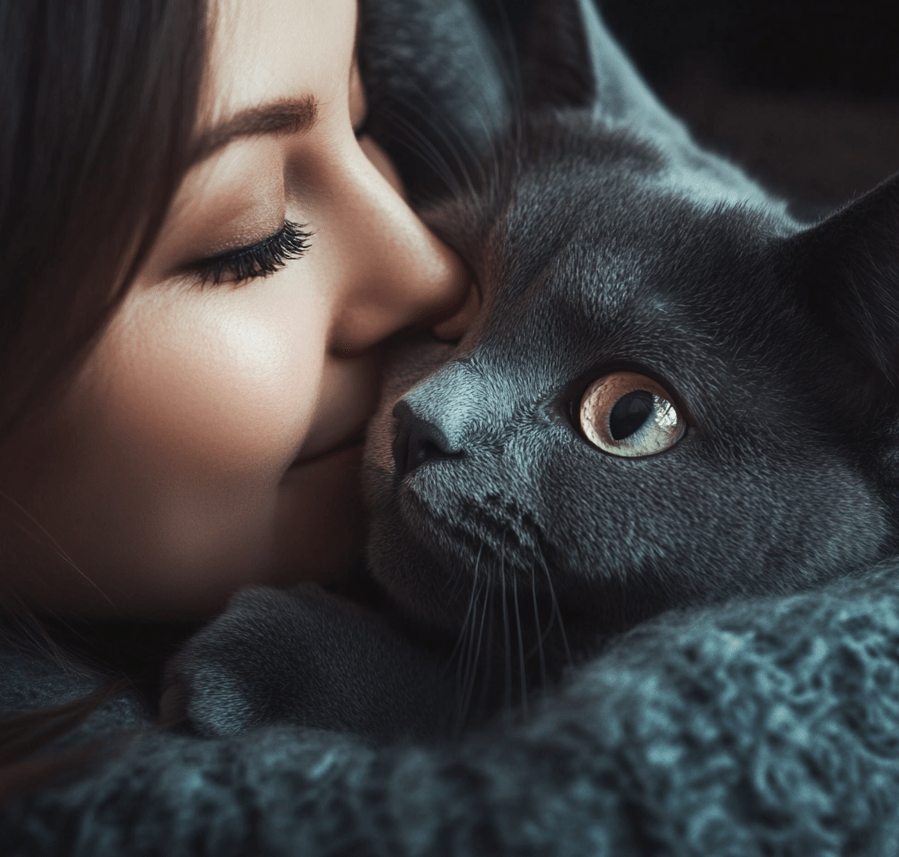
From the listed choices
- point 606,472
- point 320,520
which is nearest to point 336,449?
point 320,520

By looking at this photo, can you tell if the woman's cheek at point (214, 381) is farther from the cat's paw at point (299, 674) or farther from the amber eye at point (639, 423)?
the amber eye at point (639, 423)

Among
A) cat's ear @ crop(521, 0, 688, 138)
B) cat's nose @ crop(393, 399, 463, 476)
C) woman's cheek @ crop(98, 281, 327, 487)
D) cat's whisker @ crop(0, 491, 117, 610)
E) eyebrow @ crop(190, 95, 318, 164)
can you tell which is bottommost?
cat's nose @ crop(393, 399, 463, 476)

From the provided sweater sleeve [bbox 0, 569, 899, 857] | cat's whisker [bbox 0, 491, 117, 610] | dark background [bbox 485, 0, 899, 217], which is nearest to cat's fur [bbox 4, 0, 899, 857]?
sweater sleeve [bbox 0, 569, 899, 857]

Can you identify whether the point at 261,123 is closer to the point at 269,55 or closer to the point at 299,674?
the point at 269,55

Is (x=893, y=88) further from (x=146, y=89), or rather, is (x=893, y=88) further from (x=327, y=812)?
(x=327, y=812)

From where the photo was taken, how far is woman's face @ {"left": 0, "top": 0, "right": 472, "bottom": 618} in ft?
1.75

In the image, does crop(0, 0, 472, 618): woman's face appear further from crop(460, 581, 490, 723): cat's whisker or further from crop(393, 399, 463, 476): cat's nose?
crop(460, 581, 490, 723): cat's whisker

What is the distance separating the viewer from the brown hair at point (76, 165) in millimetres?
438

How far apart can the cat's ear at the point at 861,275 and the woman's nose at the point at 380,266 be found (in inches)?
12.1

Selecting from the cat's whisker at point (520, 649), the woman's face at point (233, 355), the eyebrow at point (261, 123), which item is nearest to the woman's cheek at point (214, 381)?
the woman's face at point (233, 355)

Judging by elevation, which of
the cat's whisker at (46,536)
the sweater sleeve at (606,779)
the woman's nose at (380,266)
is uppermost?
the woman's nose at (380,266)

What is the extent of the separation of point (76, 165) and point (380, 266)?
0.88 ft

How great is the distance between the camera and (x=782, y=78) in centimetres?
108

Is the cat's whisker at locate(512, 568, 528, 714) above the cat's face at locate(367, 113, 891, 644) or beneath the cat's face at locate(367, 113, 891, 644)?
beneath
